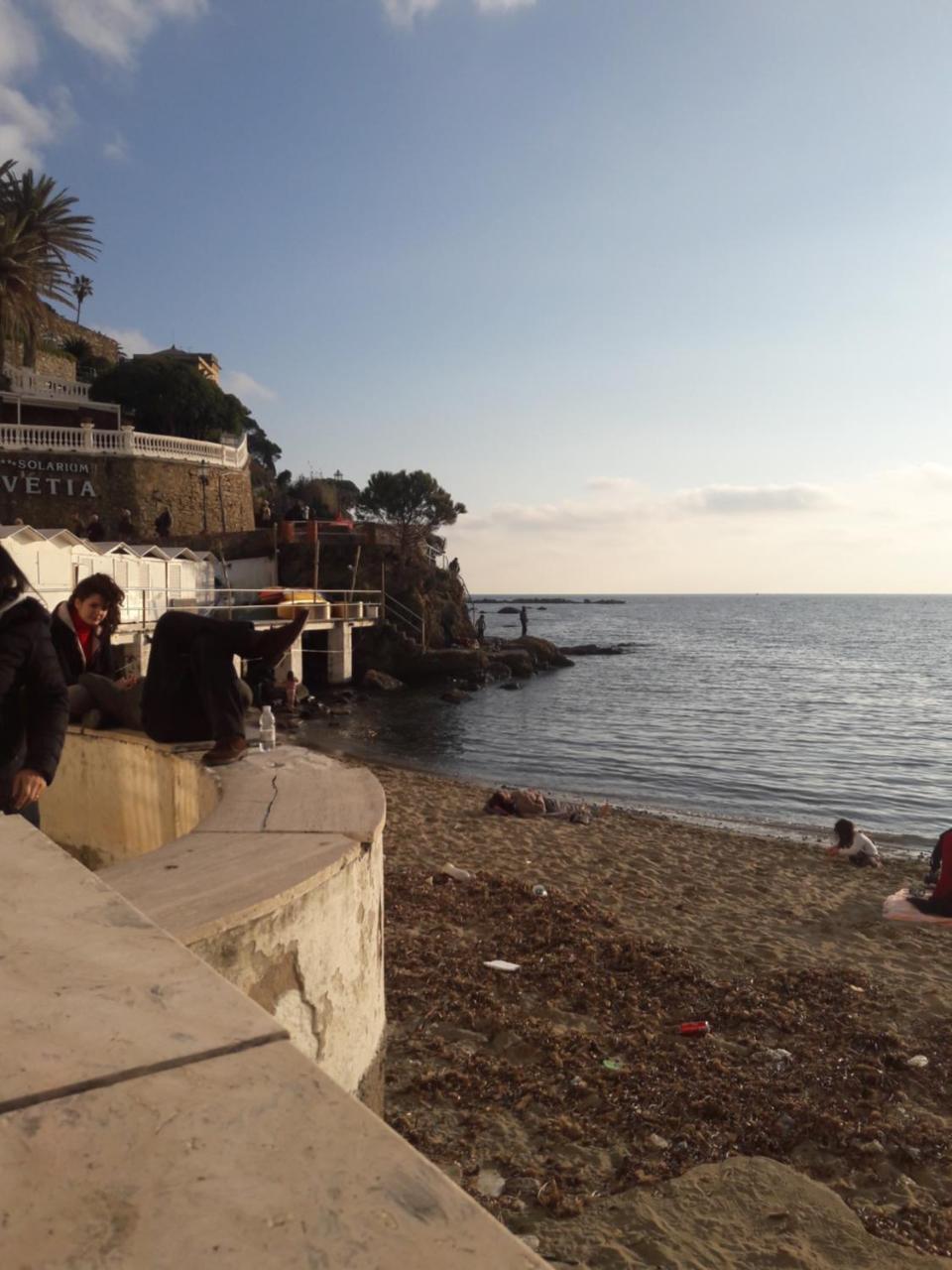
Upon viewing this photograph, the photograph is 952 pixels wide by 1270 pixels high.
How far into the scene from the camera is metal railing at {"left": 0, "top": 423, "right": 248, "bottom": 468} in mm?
34250

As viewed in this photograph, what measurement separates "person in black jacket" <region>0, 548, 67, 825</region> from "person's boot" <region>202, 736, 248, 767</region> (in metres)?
1.48

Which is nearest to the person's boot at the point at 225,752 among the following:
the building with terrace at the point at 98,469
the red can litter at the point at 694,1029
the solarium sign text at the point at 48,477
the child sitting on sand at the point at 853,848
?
the red can litter at the point at 694,1029

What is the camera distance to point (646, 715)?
28984 mm

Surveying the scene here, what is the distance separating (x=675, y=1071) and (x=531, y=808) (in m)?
8.13

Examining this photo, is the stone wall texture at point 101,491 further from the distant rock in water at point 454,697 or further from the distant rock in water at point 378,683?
the distant rock in water at point 454,697

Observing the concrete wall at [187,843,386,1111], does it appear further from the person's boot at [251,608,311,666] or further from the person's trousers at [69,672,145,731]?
the person's trousers at [69,672,145,731]

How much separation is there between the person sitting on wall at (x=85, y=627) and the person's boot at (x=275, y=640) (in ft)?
2.64

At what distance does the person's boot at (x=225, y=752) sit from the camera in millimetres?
4672

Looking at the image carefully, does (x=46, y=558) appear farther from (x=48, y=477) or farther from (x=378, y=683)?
(x=48, y=477)

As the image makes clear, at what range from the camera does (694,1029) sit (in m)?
5.41

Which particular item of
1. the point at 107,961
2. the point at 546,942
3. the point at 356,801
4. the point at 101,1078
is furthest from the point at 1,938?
the point at 546,942

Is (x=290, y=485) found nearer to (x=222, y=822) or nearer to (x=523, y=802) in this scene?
(x=523, y=802)

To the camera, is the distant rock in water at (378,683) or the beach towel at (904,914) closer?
the beach towel at (904,914)

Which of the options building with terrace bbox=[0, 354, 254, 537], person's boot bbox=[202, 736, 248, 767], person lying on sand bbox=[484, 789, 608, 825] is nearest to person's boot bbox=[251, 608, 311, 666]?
person's boot bbox=[202, 736, 248, 767]
